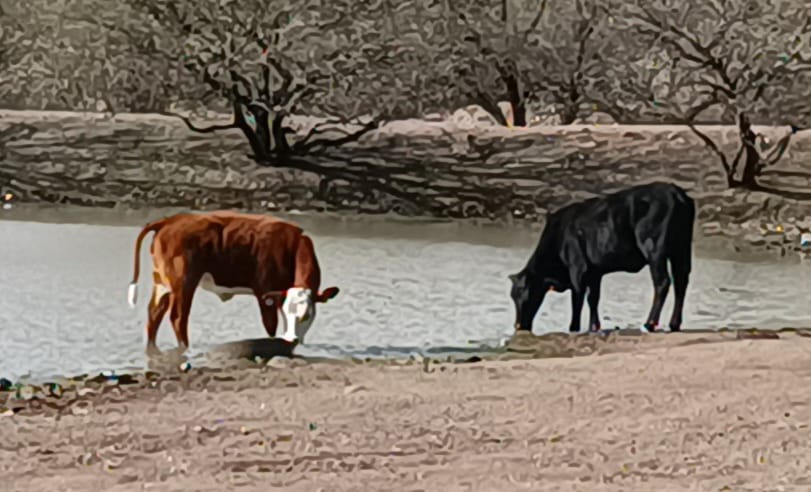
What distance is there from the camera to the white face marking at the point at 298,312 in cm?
710

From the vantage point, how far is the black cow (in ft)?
27.2

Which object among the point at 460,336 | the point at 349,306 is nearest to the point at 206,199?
the point at 349,306

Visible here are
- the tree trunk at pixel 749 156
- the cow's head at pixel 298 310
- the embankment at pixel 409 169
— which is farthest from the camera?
the embankment at pixel 409 169

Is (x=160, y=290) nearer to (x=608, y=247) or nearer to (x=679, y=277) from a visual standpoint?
(x=608, y=247)

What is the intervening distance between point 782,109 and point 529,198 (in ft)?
8.54

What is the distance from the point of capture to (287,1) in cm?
1594

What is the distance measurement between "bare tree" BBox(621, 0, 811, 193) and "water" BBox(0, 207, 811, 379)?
2757 millimetres

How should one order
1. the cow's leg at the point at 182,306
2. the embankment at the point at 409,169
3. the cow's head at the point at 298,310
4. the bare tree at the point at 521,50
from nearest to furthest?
the cow's head at the point at 298,310, the cow's leg at the point at 182,306, the embankment at the point at 409,169, the bare tree at the point at 521,50

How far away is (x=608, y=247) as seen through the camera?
328 inches

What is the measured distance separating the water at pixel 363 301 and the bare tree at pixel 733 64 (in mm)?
2757

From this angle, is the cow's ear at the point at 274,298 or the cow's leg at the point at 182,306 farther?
the cow's leg at the point at 182,306

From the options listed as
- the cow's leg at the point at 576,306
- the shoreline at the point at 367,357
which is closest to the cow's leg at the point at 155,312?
the shoreline at the point at 367,357

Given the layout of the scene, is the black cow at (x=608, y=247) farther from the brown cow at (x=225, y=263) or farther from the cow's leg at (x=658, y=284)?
the brown cow at (x=225, y=263)

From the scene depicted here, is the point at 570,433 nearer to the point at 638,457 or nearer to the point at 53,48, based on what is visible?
the point at 638,457
